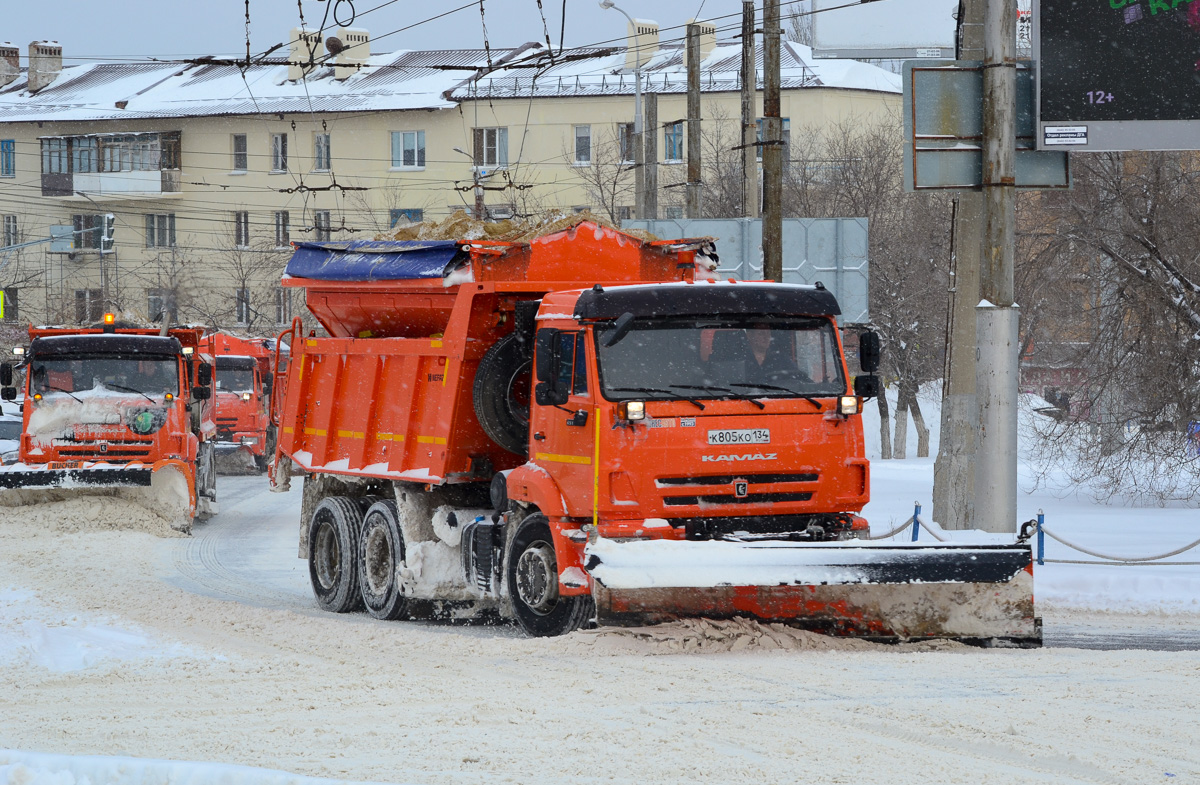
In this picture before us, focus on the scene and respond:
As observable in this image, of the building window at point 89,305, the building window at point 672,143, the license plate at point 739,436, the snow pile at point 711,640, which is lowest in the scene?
the snow pile at point 711,640

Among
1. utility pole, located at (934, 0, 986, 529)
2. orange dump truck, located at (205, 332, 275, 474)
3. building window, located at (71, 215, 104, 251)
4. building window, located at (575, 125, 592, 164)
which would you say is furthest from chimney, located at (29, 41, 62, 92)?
utility pole, located at (934, 0, 986, 529)

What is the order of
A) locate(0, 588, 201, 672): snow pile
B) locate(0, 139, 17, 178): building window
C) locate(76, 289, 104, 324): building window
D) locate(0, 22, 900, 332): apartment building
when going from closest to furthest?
locate(0, 588, 201, 672): snow pile
locate(0, 22, 900, 332): apartment building
locate(76, 289, 104, 324): building window
locate(0, 139, 17, 178): building window

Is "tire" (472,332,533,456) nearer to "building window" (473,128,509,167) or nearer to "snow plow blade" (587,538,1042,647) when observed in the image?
"snow plow blade" (587,538,1042,647)

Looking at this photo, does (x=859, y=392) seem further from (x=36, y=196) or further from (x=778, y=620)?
(x=36, y=196)

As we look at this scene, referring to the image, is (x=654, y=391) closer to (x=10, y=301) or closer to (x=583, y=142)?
(x=10, y=301)

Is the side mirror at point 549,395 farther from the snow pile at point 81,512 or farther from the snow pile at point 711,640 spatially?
the snow pile at point 81,512

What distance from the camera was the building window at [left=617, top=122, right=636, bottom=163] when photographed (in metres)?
51.0

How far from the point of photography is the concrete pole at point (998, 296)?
36.3ft

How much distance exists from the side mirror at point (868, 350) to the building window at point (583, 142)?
44439 mm

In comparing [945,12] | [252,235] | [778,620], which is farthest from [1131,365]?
[252,235]

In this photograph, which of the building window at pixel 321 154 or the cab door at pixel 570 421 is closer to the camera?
the cab door at pixel 570 421

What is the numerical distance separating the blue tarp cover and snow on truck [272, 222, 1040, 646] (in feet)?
0.12

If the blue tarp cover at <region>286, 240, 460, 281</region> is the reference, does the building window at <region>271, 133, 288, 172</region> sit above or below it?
above

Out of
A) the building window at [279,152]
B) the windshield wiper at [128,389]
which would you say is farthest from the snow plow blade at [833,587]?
the building window at [279,152]
